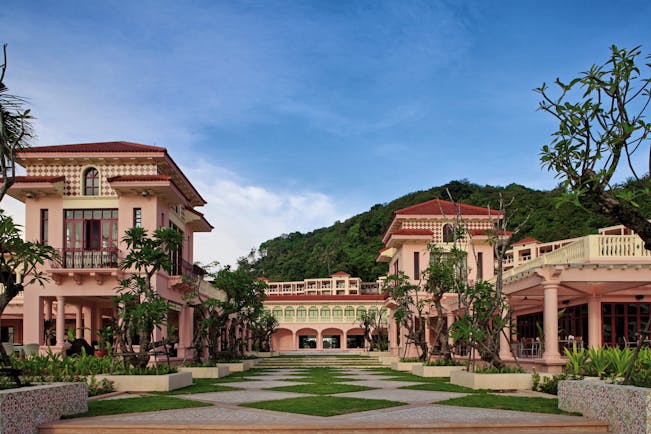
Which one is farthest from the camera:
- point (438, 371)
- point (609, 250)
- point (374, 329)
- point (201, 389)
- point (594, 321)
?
point (374, 329)

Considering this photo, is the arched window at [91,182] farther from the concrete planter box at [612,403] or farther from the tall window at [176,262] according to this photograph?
the concrete planter box at [612,403]

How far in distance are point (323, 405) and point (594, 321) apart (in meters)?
13.9

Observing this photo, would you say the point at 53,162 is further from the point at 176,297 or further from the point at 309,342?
the point at 309,342

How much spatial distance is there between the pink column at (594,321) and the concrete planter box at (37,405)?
16781mm

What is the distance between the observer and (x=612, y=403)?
30.3 feet

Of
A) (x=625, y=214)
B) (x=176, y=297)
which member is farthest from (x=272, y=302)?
(x=625, y=214)

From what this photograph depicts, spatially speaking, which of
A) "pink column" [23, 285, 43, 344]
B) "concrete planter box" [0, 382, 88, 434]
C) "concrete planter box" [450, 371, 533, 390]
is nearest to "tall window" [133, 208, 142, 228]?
"pink column" [23, 285, 43, 344]

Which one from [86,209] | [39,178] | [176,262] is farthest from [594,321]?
[39,178]

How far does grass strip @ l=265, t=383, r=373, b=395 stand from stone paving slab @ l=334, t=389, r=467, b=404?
53cm

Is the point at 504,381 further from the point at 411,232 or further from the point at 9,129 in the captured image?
the point at 411,232

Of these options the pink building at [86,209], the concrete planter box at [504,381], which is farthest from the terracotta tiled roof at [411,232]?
the concrete planter box at [504,381]

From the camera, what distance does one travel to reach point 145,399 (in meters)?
13.3

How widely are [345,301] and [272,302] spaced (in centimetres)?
611

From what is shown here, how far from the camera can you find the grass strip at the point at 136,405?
36.8 feet
